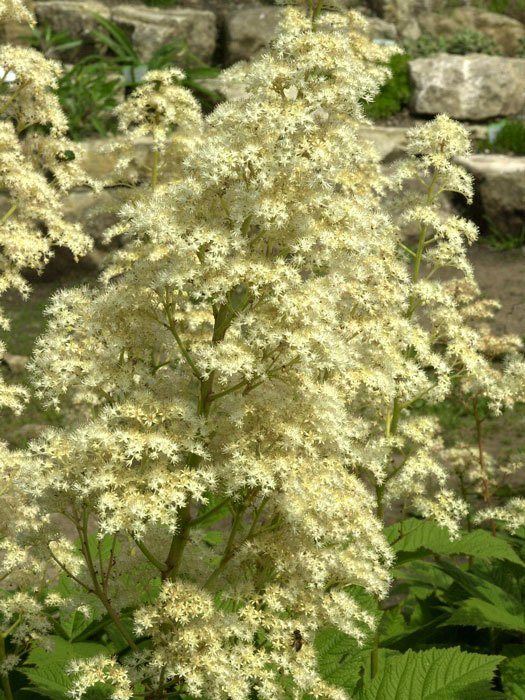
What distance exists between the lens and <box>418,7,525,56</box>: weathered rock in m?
18.5

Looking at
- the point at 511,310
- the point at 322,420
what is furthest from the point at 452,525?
the point at 511,310

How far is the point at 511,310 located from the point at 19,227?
8.53m

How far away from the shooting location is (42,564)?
4.19 m

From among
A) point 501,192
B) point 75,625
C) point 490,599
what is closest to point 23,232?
point 75,625

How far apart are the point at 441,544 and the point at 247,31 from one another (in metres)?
13.6

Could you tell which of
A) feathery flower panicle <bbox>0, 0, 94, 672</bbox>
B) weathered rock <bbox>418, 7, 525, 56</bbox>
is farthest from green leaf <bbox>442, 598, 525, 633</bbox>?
weathered rock <bbox>418, 7, 525, 56</bbox>

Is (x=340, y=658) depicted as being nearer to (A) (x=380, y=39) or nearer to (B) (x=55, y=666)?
(B) (x=55, y=666)

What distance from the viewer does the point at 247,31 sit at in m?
16.9

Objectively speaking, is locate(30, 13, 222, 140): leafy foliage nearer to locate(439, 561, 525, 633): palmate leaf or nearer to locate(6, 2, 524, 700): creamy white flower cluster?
locate(439, 561, 525, 633): palmate leaf

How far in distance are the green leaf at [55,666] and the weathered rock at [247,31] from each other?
13906mm

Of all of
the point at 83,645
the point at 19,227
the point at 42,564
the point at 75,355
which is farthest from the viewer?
the point at 19,227

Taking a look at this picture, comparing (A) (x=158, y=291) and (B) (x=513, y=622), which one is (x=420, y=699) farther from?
(A) (x=158, y=291)

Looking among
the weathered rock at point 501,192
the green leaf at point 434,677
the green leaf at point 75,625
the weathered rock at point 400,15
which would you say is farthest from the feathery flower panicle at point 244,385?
the weathered rock at point 400,15

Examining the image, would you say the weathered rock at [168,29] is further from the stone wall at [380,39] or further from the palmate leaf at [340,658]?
the palmate leaf at [340,658]
